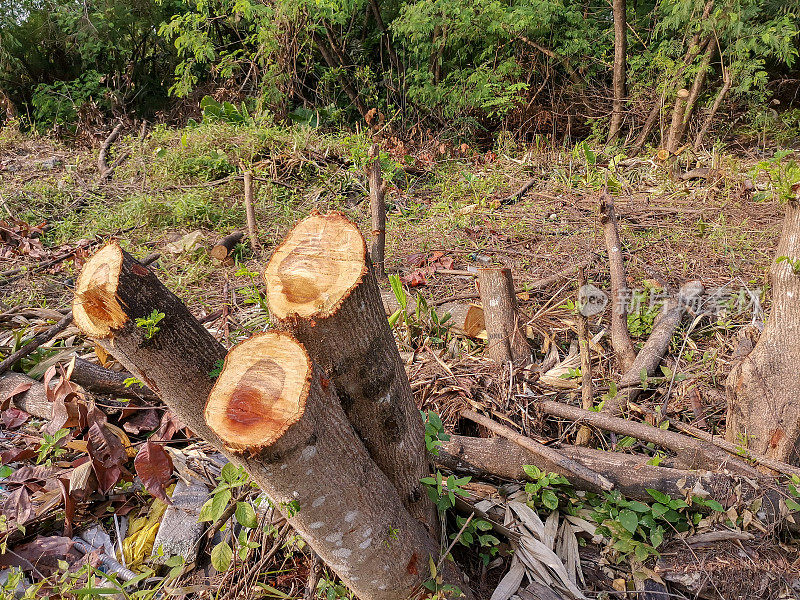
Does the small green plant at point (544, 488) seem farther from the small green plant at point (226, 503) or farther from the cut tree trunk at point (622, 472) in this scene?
the small green plant at point (226, 503)

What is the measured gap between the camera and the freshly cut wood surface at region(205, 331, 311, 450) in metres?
1.18

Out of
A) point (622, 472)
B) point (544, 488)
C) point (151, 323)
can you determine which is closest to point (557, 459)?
point (544, 488)

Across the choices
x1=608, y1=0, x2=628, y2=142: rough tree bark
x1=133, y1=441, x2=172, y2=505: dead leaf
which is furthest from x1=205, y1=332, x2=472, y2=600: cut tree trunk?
x1=608, y1=0, x2=628, y2=142: rough tree bark

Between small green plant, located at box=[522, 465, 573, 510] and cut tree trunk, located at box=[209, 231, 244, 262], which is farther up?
cut tree trunk, located at box=[209, 231, 244, 262]

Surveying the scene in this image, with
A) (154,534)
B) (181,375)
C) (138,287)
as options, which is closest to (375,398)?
(181,375)

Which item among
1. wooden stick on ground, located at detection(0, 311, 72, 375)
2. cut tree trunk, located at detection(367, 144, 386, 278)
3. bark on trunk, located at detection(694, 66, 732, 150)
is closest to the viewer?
wooden stick on ground, located at detection(0, 311, 72, 375)

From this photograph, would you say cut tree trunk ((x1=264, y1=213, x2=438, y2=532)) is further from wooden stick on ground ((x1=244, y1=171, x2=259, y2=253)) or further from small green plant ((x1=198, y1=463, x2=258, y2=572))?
wooden stick on ground ((x1=244, y1=171, x2=259, y2=253))

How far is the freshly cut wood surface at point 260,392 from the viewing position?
3.87 feet

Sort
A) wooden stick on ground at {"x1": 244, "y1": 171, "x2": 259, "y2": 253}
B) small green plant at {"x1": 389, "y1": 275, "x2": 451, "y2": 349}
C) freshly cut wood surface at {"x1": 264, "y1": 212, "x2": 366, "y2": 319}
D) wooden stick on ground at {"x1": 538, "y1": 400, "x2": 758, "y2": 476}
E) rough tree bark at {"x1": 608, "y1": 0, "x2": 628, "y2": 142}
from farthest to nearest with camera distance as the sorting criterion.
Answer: rough tree bark at {"x1": 608, "y1": 0, "x2": 628, "y2": 142} < wooden stick on ground at {"x1": 244, "y1": 171, "x2": 259, "y2": 253} < small green plant at {"x1": 389, "y1": 275, "x2": 451, "y2": 349} < wooden stick on ground at {"x1": 538, "y1": 400, "x2": 758, "y2": 476} < freshly cut wood surface at {"x1": 264, "y1": 212, "x2": 366, "y2": 319}

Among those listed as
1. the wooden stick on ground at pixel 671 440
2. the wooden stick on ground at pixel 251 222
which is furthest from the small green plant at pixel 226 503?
the wooden stick on ground at pixel 251 222

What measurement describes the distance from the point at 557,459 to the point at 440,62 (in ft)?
23.3

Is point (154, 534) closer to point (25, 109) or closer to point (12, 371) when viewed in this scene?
point (12, 371)

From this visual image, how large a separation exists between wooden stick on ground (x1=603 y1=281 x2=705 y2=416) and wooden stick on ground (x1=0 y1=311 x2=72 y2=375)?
3.11 m

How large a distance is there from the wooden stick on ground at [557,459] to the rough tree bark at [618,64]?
21.1 feet
